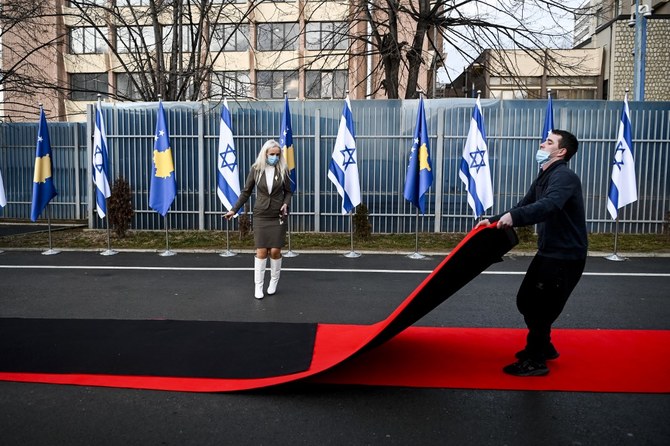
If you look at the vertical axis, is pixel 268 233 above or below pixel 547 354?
above

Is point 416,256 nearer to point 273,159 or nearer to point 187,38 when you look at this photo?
point 273,159

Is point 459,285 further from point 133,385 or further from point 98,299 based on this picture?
point 98,299

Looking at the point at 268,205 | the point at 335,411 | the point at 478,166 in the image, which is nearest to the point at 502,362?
the point at 335,411

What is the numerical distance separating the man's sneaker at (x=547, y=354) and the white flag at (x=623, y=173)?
7552 mm

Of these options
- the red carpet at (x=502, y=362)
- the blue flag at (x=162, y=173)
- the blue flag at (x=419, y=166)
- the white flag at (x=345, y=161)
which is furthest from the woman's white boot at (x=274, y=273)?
the blue flag at (x=162, y=173)

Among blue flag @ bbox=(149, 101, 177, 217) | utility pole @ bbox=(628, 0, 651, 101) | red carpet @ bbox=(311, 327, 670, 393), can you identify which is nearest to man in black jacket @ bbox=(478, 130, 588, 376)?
red carpet @ bbox=(311, 327, 670, 393)

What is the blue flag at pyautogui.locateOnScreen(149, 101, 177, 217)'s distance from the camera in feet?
39.0

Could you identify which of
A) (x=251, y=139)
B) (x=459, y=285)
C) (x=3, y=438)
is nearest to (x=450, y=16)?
(x=251, y=139)

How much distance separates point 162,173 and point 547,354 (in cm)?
914

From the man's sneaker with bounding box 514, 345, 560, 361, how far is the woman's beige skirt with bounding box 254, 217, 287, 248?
3739mm

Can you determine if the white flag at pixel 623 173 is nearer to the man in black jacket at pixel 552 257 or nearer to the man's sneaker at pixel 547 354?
the man's sneaker at pixel 547 354

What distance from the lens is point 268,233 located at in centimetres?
779

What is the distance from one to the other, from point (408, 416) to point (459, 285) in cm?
133

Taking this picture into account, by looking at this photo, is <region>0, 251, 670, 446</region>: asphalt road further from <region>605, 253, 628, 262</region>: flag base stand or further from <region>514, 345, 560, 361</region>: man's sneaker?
<region>605, 253, 628, 262</region>: flag base stand
